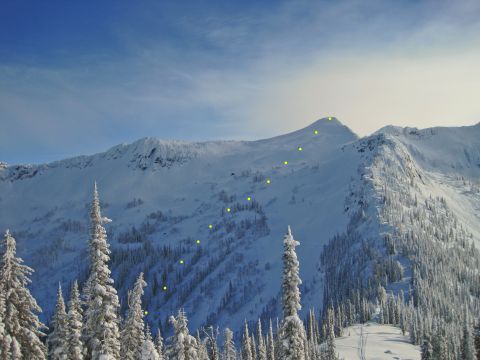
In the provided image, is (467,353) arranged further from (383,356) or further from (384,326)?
(384,326)

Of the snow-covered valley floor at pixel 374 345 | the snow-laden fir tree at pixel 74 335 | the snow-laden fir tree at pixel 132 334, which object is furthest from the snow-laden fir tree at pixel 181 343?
the snow-covered valley floor at pixel 374 345

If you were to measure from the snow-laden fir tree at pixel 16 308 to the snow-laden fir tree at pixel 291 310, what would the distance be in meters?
15.7

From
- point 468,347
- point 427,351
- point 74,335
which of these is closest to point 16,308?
point 74,335

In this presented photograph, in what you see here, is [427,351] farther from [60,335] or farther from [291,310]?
[60,335]

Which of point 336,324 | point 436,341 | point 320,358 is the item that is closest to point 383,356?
point 436,341

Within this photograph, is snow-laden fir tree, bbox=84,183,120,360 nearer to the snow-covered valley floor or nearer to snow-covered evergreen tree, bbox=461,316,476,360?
the snow-covered valley floor

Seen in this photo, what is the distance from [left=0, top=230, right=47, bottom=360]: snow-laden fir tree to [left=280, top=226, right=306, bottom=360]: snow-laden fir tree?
51.6 ft

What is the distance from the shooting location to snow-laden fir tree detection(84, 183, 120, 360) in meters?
31.0

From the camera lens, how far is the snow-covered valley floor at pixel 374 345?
393 feet

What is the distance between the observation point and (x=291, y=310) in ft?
111

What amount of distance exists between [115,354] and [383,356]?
102601mm

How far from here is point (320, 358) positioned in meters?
109

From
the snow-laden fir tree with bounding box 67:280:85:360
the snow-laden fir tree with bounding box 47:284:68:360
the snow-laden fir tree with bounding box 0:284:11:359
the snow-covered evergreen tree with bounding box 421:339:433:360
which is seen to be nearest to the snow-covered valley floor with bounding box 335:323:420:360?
the snow-covered evergreen tree with bounding box 421:339:433:360

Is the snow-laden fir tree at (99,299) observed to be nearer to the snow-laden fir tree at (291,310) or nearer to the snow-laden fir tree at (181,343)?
the snow-laden fir tree at (181,343)
